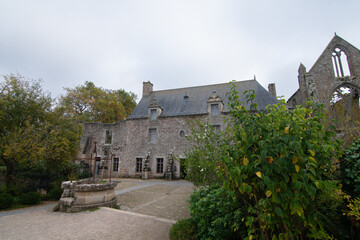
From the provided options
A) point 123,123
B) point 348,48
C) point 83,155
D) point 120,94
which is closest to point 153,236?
point 123,123

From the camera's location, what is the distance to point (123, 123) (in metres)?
18.8

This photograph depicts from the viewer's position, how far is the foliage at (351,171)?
2.52 meters

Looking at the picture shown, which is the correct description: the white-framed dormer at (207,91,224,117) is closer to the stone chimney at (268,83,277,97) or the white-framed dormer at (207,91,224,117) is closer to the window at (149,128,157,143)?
the stone chimney at (268,83,277,97)

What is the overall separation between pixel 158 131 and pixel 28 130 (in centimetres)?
1071

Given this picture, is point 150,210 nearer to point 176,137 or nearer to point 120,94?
point 176,137

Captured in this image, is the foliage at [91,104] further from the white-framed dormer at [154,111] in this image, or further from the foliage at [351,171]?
the foliage at [351,171]

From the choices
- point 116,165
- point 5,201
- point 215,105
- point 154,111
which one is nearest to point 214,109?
point 215,105

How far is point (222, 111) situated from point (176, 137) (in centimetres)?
507

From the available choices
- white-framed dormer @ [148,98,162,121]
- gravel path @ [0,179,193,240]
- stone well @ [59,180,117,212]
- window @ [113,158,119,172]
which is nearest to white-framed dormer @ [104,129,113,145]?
window @ [113,158,119,172]

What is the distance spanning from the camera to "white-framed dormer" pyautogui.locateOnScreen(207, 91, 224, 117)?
16047 mm

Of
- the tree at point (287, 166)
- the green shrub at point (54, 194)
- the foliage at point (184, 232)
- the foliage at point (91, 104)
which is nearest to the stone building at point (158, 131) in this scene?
the foliage at point (91, 104)

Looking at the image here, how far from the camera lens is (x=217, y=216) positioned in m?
3.21

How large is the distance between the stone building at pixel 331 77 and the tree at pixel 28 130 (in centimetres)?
1724

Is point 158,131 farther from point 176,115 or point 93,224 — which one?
point 93,224
